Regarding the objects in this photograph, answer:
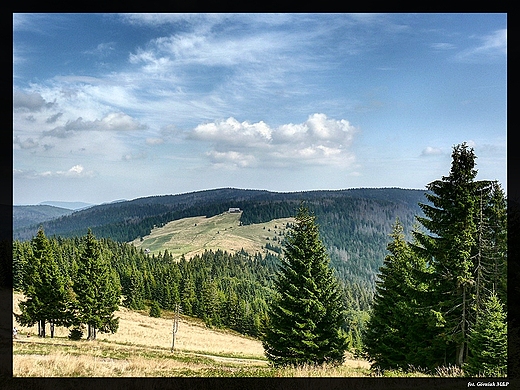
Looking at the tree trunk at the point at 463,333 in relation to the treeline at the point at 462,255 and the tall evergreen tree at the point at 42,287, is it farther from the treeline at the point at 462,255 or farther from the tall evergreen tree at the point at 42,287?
the tall evergreen tree at the point at 42,287

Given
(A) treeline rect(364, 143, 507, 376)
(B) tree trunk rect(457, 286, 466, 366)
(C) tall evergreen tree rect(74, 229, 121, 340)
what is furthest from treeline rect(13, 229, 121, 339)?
(B) tree trunk rect(457, 286, 466, 366)

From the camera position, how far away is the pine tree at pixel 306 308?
65.9 ft

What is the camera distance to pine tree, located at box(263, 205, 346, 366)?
20078mm

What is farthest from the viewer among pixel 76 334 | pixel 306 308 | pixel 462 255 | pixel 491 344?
pixel 76 334

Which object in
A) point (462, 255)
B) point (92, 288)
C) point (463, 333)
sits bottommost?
point (92, 288)

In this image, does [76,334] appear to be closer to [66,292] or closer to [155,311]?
[66,292]

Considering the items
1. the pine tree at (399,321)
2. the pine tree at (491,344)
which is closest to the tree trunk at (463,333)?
the pine tree at (491,344)

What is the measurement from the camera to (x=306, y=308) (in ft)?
66.5

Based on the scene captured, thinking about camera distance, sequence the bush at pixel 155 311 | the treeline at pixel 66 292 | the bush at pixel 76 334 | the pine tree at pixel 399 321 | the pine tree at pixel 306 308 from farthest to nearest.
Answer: the bush at pixel 155 311, the bush at pixel 76 334, the treeline at pixel 66 292, the pine tree at pixel 306 308, the pine tree at pixel 399 321

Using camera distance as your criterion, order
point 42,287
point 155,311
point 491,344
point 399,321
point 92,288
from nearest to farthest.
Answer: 1. point 491,344
2. point 399,321
3. point 42,287
4. point 92,288
5. point 155,311

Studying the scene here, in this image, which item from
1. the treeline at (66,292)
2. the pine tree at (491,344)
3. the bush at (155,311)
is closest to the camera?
the pine tree at (491,344)

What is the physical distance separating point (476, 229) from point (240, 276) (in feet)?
429

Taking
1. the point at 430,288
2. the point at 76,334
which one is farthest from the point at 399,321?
the point at 76,334

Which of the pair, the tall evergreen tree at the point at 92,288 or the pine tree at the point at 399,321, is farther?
the tall evergreen tree at the point at 92,288
